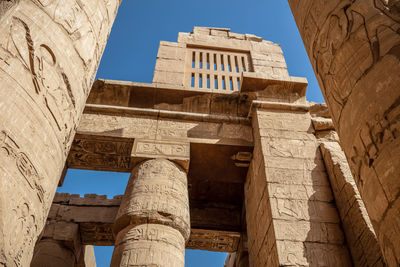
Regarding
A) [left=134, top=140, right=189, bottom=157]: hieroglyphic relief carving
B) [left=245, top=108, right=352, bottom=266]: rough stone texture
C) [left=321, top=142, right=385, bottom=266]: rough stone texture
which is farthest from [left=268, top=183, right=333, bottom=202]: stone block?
[left=134, top=140, right=189, bottom=157]: hieroglyphic relief carving

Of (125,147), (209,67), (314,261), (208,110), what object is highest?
(209,67)

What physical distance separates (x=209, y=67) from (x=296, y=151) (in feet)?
11.5

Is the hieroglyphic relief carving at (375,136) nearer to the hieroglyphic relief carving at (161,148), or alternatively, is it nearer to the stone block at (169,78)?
the hieroglyphic relief carving at (161,148)

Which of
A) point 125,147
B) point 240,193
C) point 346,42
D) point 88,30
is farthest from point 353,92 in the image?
point 240,193

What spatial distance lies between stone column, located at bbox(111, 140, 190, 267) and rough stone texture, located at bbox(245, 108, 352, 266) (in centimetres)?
113

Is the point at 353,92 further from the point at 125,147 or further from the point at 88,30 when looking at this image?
the point at 125,147

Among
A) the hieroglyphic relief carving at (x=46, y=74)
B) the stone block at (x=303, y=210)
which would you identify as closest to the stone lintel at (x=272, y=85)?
the stone block at (x=303, y=210)

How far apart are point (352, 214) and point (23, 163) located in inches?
148

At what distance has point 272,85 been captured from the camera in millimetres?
6727

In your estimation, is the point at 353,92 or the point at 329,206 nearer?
the point at 353,92

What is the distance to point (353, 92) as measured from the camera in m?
2.47

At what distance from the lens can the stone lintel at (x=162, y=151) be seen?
541 cm

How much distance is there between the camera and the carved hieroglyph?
12.7 ft

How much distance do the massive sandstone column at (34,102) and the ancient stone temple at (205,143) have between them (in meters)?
0.01
